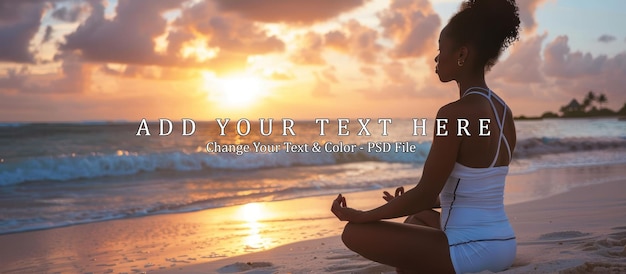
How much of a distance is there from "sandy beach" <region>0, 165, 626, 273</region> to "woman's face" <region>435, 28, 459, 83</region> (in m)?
1.11

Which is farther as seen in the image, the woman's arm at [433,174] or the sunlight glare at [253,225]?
the sunlight glare at [253,225]

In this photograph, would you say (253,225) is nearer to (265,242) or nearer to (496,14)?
(265,242)

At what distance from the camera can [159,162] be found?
17000 mm

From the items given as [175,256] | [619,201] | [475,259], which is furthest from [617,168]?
[475,259]

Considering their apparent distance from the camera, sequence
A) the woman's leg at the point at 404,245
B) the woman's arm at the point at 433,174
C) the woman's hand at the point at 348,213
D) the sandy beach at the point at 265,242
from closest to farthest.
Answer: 1. the woman's arm at the point at 433,174
2. the woman's leg at the point at 404,245
3. the woman's hand at the point at 348,213
4. the sandy beach at the point at 265,242

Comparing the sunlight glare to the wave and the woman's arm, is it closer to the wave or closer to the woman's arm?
the woman's arm

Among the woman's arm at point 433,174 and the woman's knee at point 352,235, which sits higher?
the woman's arm at point 433,174

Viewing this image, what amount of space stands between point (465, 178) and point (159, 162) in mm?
15274

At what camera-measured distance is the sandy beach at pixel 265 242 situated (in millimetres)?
4270

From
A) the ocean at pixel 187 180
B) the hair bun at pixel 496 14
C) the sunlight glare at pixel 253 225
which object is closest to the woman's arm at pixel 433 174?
the hair bun at pixel 496 14

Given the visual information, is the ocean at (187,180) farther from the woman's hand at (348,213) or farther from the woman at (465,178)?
the woman at (465,178)

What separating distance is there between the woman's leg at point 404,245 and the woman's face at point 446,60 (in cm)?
76

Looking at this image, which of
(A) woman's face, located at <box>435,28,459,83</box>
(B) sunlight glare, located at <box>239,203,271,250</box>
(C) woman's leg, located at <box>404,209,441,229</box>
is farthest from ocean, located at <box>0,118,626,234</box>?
(A) woman's face, located at <box>435,28,459,83</box>

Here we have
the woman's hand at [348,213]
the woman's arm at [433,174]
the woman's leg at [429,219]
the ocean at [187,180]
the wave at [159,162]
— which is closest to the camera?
the woman's arm at [433,174]
